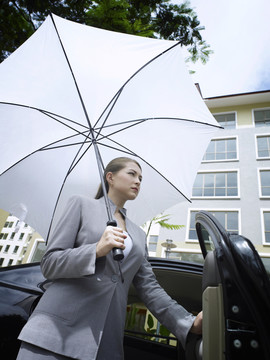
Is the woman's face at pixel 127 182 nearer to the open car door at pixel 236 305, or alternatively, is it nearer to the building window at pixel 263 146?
the open car door at pixel 236 305

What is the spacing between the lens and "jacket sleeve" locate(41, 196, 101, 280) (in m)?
1.11

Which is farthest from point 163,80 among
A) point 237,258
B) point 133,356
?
point 133,356

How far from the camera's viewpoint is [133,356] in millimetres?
2109

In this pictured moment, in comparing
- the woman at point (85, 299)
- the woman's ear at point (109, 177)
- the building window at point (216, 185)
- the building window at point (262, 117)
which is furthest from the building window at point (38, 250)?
the woman at point (85, 299)

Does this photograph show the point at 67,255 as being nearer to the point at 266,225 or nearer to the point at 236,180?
the point at 266,225

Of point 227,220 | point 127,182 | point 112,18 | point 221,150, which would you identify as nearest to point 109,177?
point 127,182

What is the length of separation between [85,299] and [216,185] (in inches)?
785

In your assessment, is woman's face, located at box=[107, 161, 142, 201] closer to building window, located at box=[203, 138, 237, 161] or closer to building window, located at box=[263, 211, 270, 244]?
building window, located at box=[263, 211, 270, 244]

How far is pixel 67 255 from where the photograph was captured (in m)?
1.15

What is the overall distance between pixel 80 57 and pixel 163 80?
794mm

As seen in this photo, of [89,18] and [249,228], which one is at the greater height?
[249,228]

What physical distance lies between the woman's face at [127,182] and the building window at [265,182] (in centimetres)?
1896

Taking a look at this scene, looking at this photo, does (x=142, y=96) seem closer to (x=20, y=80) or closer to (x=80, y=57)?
(x=80, y=57)

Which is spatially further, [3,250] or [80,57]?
[3,250]
